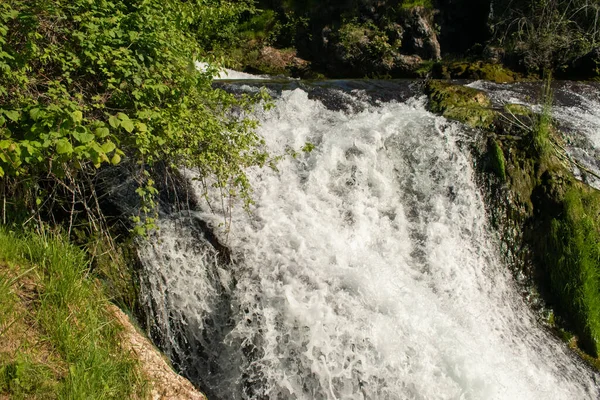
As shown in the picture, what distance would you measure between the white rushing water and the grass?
42.1 inches

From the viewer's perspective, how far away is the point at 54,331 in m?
2.98

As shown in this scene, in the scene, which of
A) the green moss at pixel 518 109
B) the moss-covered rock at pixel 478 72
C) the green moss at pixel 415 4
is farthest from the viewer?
the green moss at pixel 415 4

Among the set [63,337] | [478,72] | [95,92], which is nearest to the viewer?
[63,337]

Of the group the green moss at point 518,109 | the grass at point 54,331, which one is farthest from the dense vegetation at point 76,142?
the green moss at point 518,109

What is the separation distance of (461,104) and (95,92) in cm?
556

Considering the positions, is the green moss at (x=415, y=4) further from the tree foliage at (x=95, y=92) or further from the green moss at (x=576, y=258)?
the tree foliage at (x=95, y=92)

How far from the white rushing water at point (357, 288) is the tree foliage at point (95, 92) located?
3.82ft

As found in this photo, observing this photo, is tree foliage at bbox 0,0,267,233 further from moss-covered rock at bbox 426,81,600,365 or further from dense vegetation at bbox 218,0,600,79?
dense vegetation at bbox 218,0,600,79

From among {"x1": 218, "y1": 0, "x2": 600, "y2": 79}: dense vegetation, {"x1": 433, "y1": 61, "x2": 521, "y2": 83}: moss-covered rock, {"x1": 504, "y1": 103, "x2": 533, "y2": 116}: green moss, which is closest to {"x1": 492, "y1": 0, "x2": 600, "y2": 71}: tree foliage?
{"x1": 218, "y1": 0, "x2": 600, "y2": 79}: dense vegetation

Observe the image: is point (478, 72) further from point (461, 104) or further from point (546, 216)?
point (546, 216)

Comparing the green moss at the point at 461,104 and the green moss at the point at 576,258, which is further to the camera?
the green moss at the point at 461,104

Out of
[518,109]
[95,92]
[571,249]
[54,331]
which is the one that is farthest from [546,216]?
[54,331]

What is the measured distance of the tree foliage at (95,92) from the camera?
114 inches

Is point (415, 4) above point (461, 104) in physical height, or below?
above
